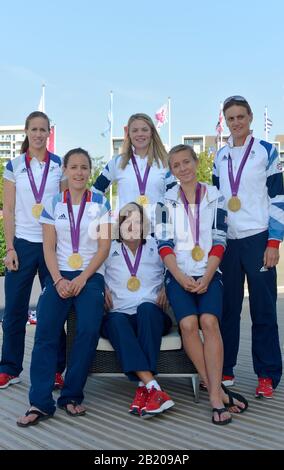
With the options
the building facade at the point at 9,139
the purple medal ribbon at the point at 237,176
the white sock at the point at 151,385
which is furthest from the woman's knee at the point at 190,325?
the building facade at the point at 9,139

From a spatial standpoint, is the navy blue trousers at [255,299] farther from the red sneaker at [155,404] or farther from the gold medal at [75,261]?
the gold medal at [75,261]

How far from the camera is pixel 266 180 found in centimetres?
461

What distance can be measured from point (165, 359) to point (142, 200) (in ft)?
4.19

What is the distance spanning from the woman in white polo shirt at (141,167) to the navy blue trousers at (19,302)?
77cm

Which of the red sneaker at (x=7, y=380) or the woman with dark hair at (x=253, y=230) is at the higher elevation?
the woman with dark hair at (x=253, y=230)

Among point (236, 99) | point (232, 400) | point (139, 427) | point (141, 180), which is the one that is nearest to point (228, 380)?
point (232, 400)

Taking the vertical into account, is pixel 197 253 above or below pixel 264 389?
above

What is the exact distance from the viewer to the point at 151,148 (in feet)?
16.6

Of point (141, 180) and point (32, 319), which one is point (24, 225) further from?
point (32, 319)

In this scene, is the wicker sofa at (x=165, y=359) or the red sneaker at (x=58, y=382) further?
the red sneaker at (x=58, y=382)

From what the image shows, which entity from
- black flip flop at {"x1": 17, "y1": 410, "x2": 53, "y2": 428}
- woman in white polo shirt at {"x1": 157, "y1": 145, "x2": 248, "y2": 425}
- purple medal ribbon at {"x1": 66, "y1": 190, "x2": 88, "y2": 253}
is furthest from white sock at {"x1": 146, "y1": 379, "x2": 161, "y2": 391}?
purple medal ribbon at {"x1": 66, "y1": 190, "x2": 88, "y2": 253}

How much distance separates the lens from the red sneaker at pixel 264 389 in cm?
459
